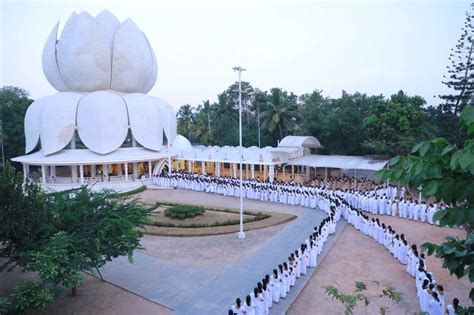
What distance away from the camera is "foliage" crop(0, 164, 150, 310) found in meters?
5.97

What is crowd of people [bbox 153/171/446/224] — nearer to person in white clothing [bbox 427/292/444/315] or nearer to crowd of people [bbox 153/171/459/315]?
crowd of people [bbox 153/171/459/315]

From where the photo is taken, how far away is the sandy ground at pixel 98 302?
291 inches

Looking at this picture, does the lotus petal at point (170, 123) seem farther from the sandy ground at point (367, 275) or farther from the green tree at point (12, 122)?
the sandy ground at point (367, 275)

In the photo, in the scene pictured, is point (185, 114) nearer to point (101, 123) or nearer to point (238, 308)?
point (101, 123)

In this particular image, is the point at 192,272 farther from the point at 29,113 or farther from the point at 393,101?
the point at 29,113

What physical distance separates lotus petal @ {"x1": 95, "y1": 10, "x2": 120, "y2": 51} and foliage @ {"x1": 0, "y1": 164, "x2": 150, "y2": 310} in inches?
775

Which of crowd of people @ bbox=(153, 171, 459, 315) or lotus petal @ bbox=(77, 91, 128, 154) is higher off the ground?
lotus petal @ bbox=(77, 91, 128, 154)

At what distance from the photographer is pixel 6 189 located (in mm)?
6672

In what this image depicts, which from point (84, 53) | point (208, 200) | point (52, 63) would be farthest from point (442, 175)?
point (52, 63)

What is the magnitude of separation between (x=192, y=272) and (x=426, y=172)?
7938 mm

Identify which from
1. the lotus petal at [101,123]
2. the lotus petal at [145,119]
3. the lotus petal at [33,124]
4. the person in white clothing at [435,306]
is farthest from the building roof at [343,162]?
the lotus petal at [33,124]

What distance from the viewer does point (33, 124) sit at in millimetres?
24125

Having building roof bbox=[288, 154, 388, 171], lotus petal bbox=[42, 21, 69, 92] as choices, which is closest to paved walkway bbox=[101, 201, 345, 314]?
building roof bbox=[288, 154, 388, 171]

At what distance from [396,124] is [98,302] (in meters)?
20.1
